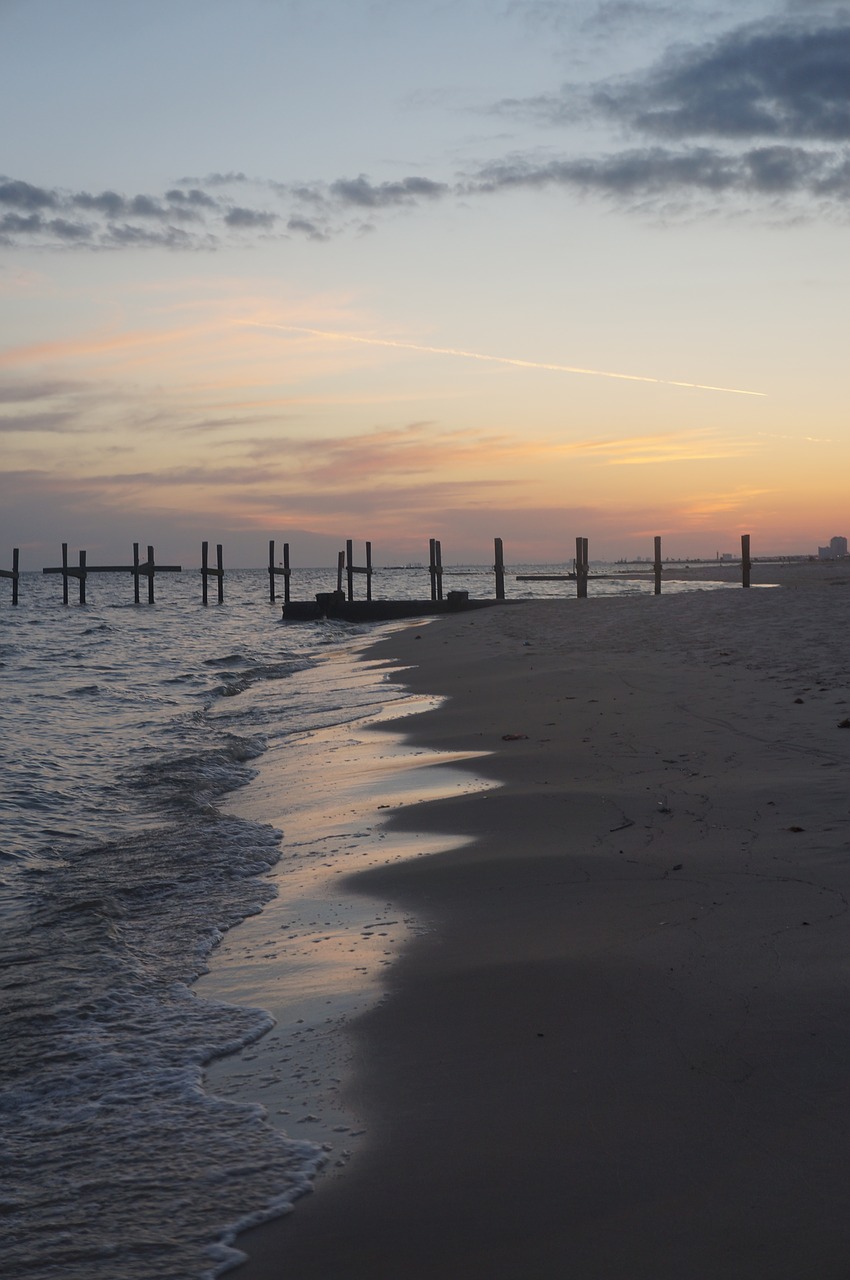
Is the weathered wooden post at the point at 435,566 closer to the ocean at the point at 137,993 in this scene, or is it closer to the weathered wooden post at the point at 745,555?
the weathered wooden post at the point at 745,555

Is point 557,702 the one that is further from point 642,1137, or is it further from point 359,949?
point 642,1137

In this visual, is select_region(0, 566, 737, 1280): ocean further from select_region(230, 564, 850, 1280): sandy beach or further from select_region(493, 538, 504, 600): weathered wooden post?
select_region(493, 538, 504, 600): weathered wooden post

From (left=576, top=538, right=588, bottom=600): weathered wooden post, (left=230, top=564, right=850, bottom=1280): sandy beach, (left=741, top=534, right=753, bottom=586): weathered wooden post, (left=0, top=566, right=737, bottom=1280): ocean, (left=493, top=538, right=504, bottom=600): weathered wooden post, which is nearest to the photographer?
(left=230, top=564, right=850, bottom=1280): sandy beach

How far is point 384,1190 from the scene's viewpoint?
2.35 m

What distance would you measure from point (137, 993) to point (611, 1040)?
1.90 m

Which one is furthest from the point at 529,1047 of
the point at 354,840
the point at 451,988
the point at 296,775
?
the point at 296,775

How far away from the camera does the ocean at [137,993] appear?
2.41 m

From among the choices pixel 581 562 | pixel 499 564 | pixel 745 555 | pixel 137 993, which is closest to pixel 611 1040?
pixel 137 993

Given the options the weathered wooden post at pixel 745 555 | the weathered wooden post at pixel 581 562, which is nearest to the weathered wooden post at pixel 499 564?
the weathered wooden post at pixel 581 562

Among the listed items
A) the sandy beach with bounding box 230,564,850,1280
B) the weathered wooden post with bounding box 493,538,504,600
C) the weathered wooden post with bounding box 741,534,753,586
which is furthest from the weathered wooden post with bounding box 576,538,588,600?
the sandy beach with bounding box 230,564,850,1280

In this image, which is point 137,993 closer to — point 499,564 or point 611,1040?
point 611,1040

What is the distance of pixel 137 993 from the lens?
3891mm

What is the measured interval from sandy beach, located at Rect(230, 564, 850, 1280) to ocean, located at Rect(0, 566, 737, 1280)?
293 mm

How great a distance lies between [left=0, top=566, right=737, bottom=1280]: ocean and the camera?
2.41m
